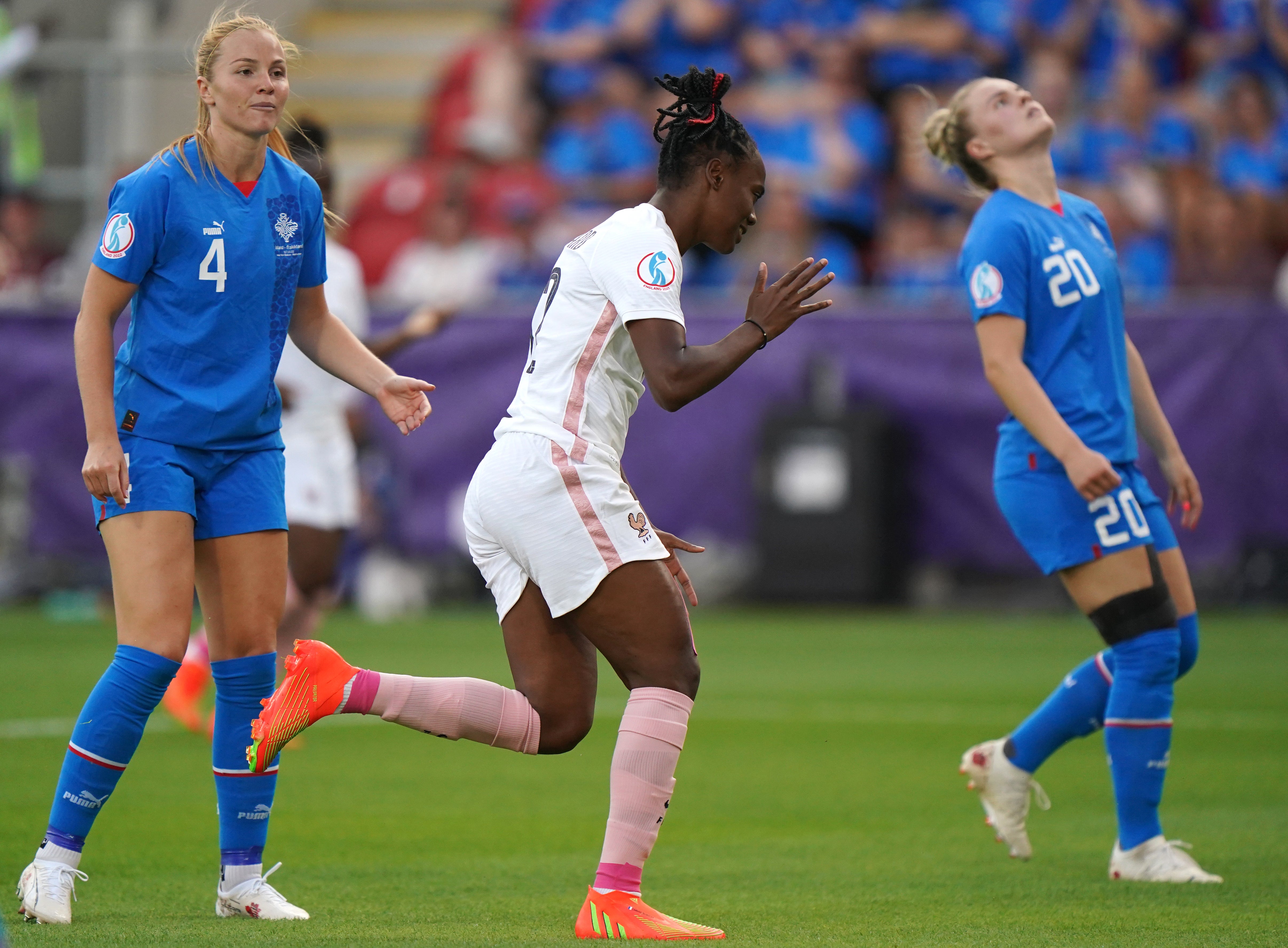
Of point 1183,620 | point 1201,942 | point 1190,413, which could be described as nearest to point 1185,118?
point 1190,413

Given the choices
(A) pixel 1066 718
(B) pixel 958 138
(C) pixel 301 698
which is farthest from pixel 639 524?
(B) pixel 958 138

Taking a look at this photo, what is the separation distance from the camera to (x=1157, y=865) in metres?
5.23

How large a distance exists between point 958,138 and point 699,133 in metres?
1.65

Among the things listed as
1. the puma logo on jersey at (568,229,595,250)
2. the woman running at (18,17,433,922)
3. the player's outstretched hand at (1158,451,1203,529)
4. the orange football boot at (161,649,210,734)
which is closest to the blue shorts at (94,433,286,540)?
the woman running at (18,17,433,922)

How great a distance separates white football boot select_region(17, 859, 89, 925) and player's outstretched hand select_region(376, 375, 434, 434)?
1369mm

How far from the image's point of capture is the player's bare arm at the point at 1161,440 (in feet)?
18.7

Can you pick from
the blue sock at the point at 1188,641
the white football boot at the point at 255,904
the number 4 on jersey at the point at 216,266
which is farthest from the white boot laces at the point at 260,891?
the blue sock at the point at 1188,641

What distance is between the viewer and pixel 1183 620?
17.9ft

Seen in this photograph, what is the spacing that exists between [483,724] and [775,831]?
198 centimetres

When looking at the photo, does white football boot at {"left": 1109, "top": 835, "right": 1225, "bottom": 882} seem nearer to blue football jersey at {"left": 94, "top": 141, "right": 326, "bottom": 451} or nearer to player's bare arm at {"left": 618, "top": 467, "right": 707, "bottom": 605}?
player's bare arm at {"left": 618, "top": 467, "right": 707, "bottom": 605}

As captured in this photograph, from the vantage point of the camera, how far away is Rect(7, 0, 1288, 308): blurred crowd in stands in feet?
48.5

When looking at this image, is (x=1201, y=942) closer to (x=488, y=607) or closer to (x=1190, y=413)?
(x=1190, y=413)

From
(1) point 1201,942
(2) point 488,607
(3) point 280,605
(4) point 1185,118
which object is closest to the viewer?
(1) point 1201,942

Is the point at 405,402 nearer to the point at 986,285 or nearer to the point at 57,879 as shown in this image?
the point at 57,879
